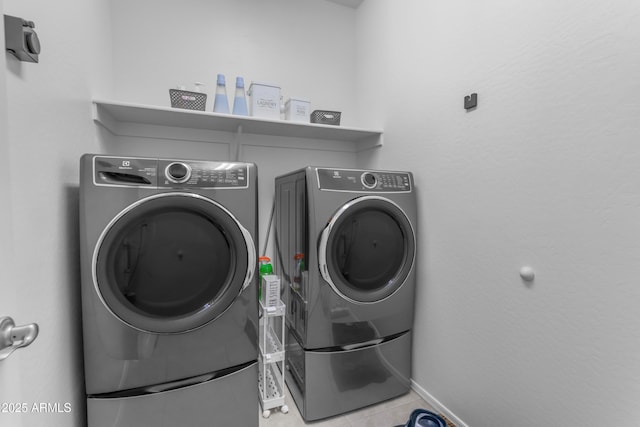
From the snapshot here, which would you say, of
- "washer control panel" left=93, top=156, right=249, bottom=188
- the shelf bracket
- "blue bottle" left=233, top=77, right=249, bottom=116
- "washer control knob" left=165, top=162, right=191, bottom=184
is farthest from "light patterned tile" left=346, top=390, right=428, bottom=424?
"blue bottle" left=233, top=77, right=249, bottom=116

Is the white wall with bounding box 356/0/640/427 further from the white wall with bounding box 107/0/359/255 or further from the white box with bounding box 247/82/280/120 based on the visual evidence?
the white box with bounding box 247/82/280/120

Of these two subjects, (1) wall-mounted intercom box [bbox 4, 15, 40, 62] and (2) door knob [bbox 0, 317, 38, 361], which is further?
(1) wall-mounted intercom box [bbox 4, 15, 40, 62]

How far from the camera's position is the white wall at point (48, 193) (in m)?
0.78

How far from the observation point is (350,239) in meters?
1.56

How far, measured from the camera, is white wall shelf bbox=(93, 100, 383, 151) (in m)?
1.58

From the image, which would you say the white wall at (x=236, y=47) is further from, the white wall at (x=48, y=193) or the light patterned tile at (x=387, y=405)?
the light patterned tile at (x=387, y=405)

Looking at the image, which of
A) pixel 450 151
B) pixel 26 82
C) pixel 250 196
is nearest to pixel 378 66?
pixel 450 151

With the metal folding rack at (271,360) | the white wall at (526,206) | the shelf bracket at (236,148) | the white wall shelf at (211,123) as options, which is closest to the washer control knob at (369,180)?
the white wall at (526,206)

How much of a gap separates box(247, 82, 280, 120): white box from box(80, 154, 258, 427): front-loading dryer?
2.39 ft

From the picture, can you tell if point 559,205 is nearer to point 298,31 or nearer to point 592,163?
point 592,163

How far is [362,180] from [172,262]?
3.23 ft

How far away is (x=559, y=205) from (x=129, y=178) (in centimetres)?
165

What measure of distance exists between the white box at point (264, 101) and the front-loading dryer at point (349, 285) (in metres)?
0.50

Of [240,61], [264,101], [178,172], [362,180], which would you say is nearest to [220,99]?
[264,101]
